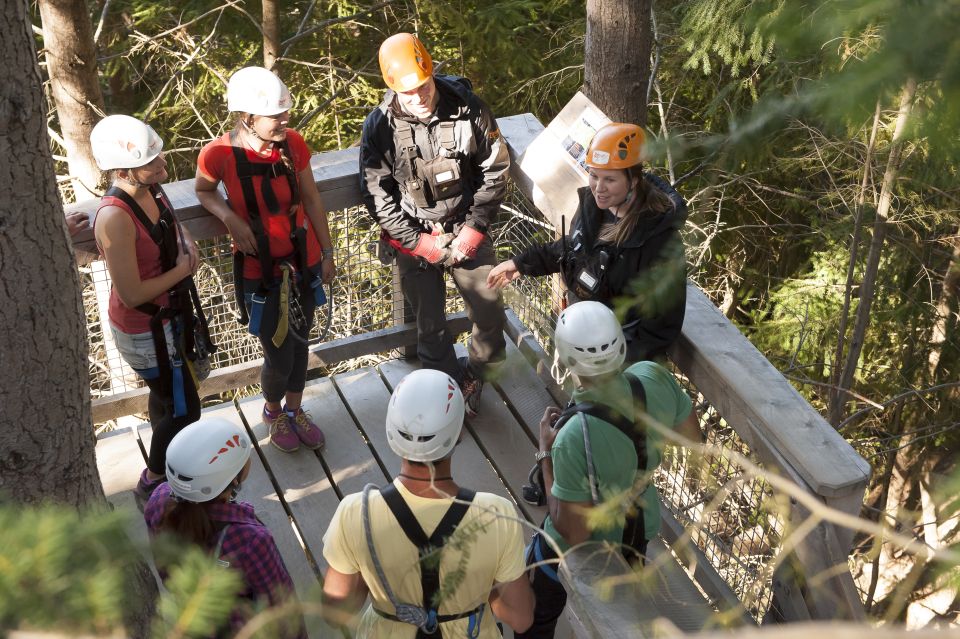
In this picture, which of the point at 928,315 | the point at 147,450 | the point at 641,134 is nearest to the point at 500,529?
the point at 641,134

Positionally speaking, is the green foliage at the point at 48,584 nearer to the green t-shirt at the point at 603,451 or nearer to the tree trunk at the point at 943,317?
the green t-shirt at the point at 603,451

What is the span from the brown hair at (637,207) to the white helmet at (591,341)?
0.70m

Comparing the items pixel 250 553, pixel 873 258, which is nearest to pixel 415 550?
pixel 250 553

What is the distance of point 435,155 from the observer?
14.4 feet

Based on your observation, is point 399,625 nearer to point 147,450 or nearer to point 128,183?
point 128,183

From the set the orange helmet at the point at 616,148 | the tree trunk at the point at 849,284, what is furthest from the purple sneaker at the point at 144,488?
the tree trunk at the point at 849,284

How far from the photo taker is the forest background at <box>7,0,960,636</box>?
8.27 meters

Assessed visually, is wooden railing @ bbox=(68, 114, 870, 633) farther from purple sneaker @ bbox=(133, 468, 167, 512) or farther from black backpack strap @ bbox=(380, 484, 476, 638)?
purple sneaker @ bbox=(133, 468, 167, 512)

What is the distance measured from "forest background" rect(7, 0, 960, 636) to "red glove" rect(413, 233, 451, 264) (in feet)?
8.28

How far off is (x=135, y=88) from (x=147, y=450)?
9728 mm

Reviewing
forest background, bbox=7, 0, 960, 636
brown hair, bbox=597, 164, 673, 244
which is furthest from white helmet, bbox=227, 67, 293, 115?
forest background, bbox=7, 0, 960, 636

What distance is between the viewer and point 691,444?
1.49 metres

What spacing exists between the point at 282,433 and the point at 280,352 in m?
0.43

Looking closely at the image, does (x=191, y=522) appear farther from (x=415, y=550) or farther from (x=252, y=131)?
(x=252, y=131)
